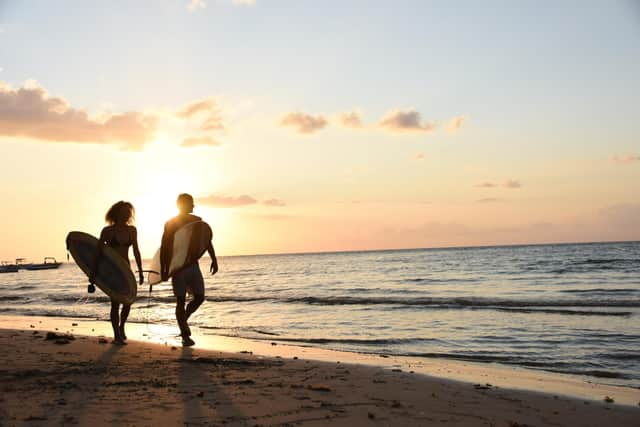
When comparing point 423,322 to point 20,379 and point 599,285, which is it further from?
point 599,285

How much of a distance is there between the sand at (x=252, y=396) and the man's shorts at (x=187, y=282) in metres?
1.08

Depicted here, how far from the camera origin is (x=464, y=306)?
16.8 meters

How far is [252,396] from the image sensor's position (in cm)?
482

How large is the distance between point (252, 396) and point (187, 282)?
10.9 feet

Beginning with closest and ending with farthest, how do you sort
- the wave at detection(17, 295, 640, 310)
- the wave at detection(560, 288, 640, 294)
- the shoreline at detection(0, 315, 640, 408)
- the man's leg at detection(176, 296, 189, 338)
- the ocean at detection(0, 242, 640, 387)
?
the shoreline at detection(0, 315, 640, 408) < the man's leg at detection(176, 296, 189, 338) < the ocean at detection(0, 242, 640, 387) < the wave at detection(17, 295, 640, 310) < the wave at detection(560, 288, 640, 294)

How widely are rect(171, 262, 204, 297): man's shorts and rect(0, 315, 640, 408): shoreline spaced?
0.86 metres

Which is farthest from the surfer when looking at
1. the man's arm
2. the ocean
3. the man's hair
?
the ocean

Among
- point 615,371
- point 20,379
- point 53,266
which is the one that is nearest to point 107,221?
point 20,379

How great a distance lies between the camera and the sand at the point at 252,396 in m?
4.17

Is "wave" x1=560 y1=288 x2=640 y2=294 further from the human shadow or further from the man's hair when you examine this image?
the human shadow

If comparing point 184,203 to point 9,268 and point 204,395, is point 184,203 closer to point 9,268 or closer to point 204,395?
point 204,395

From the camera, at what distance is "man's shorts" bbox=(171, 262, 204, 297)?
772 cm

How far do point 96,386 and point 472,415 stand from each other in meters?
3.37

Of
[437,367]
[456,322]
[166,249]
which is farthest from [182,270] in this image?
[456,322]
